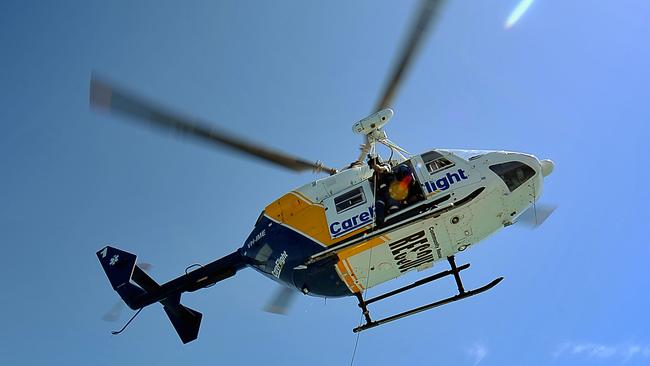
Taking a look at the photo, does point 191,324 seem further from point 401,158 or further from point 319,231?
point 401,158

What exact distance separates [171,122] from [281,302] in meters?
6.52

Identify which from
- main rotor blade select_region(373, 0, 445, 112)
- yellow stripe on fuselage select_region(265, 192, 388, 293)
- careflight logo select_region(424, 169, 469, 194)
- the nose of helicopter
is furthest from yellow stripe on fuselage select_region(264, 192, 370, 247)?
the nose of helicopter

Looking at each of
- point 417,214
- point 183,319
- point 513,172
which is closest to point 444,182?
point 417,214

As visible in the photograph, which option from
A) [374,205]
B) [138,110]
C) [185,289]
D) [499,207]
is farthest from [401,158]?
[185,289]

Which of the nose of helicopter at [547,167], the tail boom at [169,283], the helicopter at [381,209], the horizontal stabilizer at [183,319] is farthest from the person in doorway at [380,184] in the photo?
the horizontal stabilizer at [183,319]

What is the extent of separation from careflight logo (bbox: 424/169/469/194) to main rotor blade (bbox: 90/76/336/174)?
2.93 meters

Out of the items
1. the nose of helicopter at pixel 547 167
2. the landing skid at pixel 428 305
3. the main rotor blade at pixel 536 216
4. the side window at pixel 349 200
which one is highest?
the side window at pixel 349 200

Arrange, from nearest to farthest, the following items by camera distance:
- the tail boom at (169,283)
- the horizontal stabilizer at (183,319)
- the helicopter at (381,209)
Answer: the helicopter at (381,209) < the tail boom at (169,283) < the horizontal stabilizer at (183,319)

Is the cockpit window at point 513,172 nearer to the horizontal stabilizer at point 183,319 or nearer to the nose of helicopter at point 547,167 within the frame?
the nose of helicopter at point 547,167

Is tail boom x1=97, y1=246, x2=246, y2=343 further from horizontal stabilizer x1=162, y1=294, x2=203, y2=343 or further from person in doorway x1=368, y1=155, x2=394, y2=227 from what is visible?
person in doorway x1=368, y1=155, x2=394, y2=227

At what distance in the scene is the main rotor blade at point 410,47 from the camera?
8133mm

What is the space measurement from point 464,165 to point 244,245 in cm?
579

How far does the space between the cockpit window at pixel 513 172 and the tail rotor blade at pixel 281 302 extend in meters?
6.39

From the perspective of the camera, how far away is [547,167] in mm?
11141
